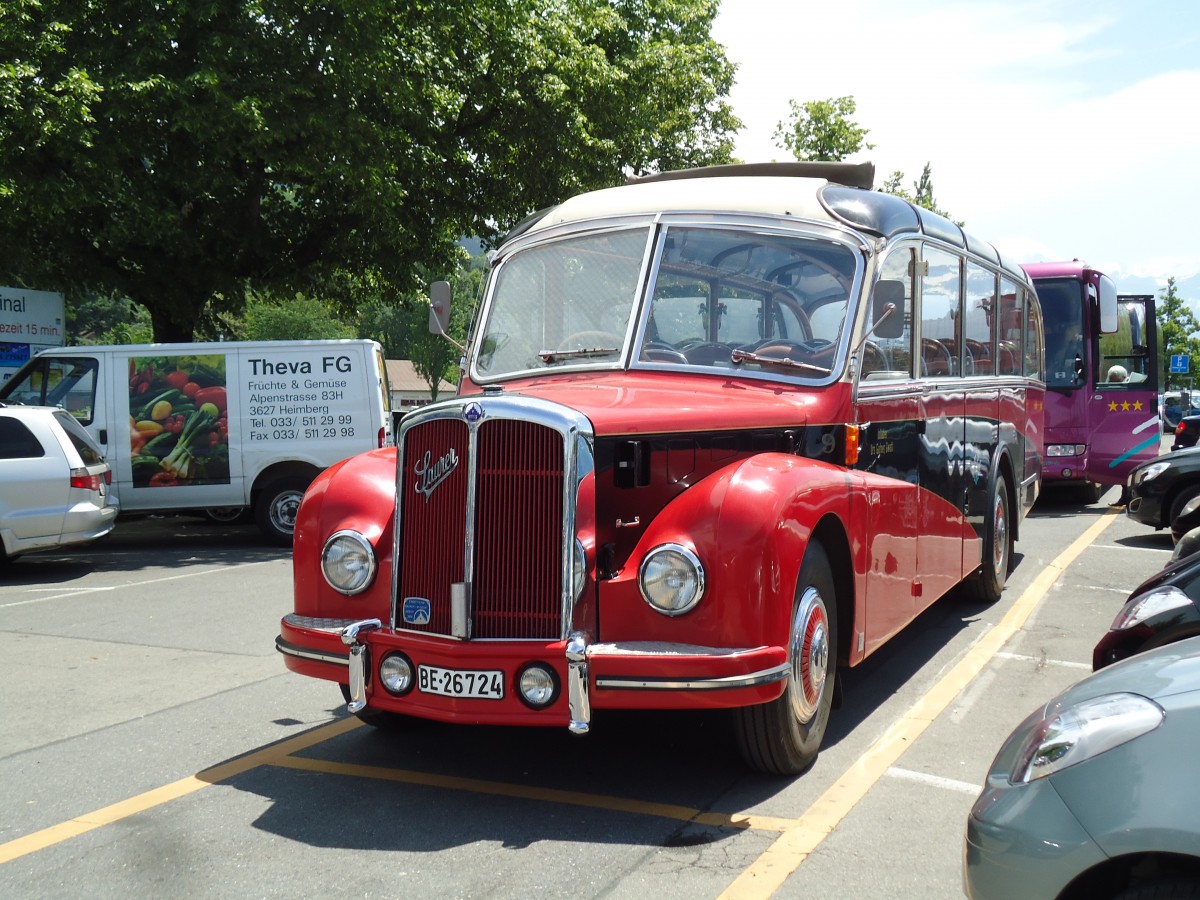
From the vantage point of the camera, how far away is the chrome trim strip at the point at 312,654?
4.82m

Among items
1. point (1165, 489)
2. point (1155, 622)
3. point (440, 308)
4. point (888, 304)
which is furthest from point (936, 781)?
point (1165, 489)

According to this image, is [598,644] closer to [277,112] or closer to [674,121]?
[277,112]

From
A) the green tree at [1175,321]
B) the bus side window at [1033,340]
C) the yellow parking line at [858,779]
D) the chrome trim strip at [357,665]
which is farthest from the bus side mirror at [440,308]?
the green tree at [1175,321]

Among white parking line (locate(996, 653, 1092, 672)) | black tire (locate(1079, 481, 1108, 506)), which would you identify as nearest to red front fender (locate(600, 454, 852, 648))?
white parking line (locate(996, 653, 1092, 672))

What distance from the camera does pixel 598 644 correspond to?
4.44 meters

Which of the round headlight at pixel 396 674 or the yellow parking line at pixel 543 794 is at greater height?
the round headlight at pixel 396 674

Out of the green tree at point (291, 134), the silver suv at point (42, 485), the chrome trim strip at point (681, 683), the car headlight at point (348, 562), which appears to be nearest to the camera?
the chrome trim strip at point (681, 683)

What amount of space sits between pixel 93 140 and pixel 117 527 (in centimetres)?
546

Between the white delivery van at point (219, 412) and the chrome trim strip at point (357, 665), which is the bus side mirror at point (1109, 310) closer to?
the white delivery van at point (219, 412)

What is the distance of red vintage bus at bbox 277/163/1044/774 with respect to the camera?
14.6 ft

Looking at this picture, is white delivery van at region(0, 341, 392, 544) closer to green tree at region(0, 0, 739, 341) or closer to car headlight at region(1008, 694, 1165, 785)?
green tree at region(0, 0, 739, 341)

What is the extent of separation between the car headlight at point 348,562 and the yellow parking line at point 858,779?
1.94 metres

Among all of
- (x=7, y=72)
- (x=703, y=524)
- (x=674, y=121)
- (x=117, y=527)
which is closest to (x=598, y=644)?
(x=703, y=524)

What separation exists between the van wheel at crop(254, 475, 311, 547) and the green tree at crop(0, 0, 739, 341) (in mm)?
3661
